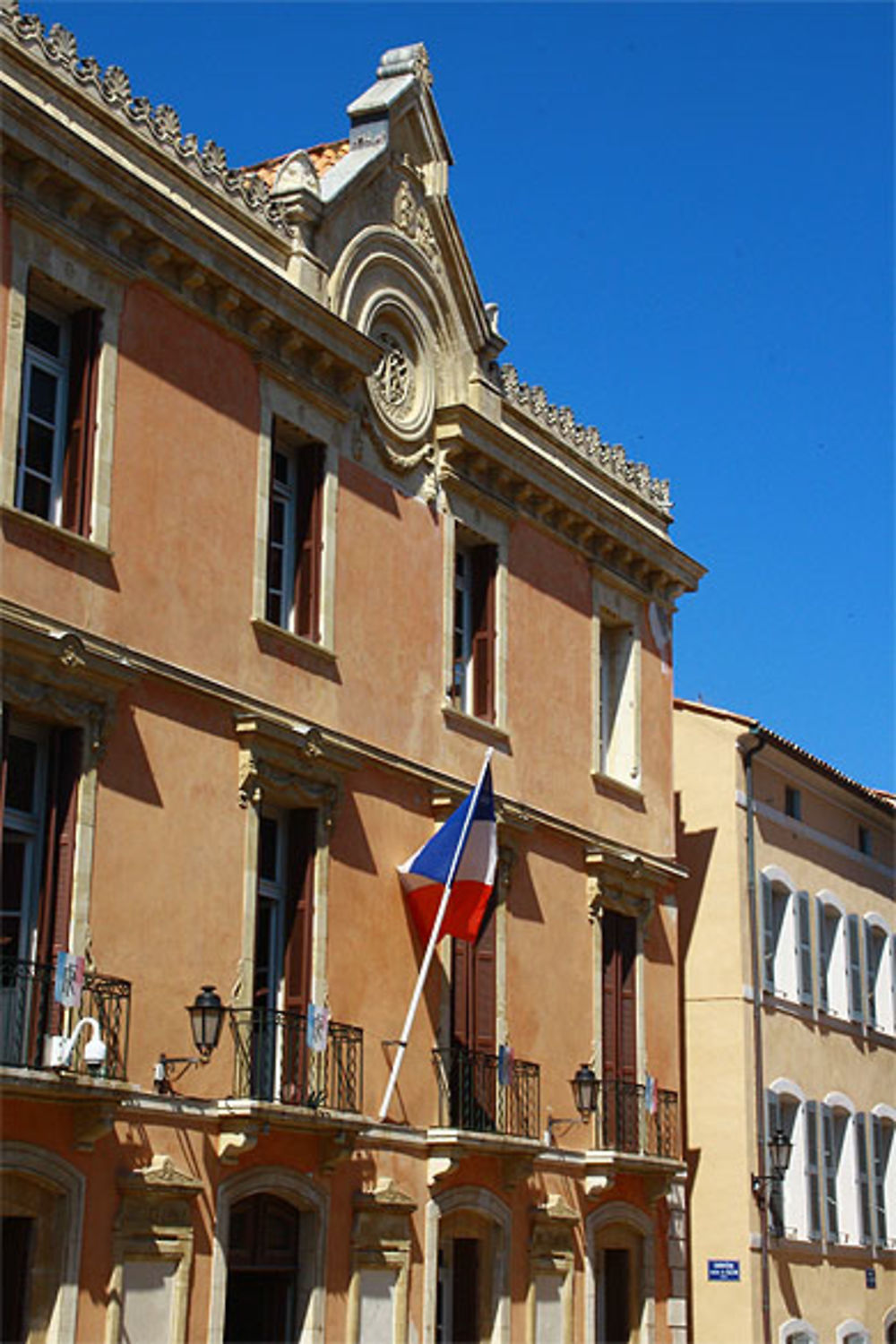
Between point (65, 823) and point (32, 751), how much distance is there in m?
0.67

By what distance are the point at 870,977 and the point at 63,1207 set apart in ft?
62.0

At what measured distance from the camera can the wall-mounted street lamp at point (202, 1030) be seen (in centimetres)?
1664

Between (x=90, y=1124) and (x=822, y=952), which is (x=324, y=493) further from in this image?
(x=822, y=952)

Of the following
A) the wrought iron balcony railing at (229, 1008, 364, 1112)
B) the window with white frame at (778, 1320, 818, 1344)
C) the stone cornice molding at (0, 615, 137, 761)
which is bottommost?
the window with white frame at (778, 1320, 818, 1344)

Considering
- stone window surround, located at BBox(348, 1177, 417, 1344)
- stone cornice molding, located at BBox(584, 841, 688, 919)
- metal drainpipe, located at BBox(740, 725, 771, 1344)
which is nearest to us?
stone window surround, located at BBox(348, 1177, 417, 1344)

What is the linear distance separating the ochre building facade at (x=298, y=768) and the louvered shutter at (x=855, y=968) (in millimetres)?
5999

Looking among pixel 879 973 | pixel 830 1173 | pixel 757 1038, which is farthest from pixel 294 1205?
pixel 879 973

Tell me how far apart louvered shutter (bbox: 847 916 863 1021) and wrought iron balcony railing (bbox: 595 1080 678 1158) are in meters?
6.71

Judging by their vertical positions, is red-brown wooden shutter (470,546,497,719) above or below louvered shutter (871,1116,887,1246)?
above

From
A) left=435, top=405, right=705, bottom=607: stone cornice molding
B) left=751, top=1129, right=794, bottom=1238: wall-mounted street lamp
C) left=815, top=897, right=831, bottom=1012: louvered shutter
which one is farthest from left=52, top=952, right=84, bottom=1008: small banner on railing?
left=815, top=897, right=831, bottom=1012: louvered shutter

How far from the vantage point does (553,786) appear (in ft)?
77.9

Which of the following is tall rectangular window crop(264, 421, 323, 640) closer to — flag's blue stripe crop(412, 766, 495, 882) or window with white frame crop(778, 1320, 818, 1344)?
flag's blue stripe crop(412, 766, 495, 882)

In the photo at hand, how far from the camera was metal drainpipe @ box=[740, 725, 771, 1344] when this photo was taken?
26.1 metres

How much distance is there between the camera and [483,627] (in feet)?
75.6
